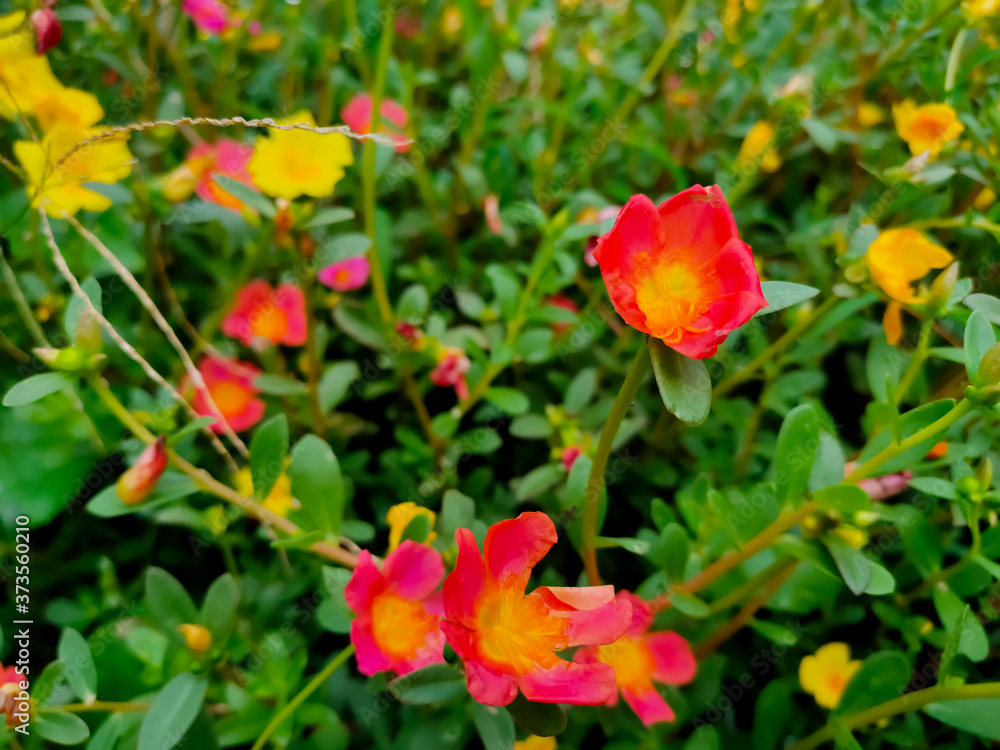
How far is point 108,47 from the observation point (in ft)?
3.34

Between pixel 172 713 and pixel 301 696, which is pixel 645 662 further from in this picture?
pixel 172 713

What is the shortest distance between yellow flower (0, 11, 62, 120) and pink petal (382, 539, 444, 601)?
2.11 feet

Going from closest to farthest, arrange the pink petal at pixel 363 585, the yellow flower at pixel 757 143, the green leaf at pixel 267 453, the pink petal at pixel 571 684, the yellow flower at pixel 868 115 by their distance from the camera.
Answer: the pink petal at pixel 571 684, the pink petal at pixel 363 585, the green leaf at pixel 267 453, the yellow flower at pixel 757 143, the yellow flower at pixel 868 115

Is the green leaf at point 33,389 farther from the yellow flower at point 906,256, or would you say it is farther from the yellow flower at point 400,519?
the yellow flower at point 906,256

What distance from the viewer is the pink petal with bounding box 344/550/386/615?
1.78 ft

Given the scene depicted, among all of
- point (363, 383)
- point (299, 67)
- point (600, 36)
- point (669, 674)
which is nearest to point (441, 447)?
point (363, 383)

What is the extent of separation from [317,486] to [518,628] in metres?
0.23

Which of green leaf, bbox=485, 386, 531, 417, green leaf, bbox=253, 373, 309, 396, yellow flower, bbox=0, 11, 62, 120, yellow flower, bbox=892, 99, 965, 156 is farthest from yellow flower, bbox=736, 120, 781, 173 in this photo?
yellow flower, bbox=0, 11, 62, 120

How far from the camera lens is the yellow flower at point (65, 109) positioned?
807 millimetres

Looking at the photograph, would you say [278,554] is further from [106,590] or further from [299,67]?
[299,67]

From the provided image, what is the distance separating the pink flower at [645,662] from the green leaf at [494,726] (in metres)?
0.09

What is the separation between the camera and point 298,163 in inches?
32.3

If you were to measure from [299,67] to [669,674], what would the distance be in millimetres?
1057

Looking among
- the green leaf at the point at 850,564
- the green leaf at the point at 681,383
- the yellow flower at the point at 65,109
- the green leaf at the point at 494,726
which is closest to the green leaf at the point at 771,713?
the green leaf at the point at 850,564
